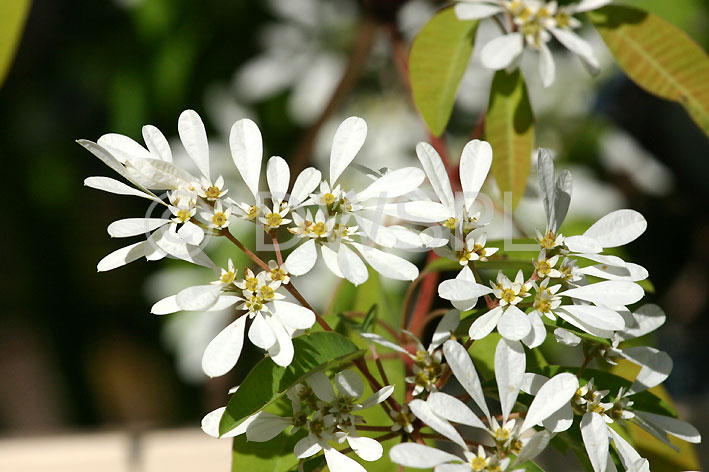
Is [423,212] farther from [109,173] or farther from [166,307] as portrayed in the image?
[109,173]

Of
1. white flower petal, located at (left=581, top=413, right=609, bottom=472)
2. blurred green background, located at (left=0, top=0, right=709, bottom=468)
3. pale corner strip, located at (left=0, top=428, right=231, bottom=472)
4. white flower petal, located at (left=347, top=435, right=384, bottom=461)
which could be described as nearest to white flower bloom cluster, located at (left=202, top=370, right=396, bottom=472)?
white flower petal, located at (left=347, top=435, right=384, bottom=461)

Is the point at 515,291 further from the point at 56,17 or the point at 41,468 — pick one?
the point at 56,17

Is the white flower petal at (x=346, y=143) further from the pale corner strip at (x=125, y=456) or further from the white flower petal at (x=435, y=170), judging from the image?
the pale corner strip at (x=125, y=456)

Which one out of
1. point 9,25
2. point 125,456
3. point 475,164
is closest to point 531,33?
point 475,164

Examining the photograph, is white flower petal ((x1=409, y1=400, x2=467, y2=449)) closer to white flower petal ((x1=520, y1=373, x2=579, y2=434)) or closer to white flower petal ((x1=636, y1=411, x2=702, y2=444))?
white flower petal ((x1=520, y1=373, x2=579, y2=434))

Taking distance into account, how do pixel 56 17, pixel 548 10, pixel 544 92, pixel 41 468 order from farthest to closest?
pixel 56 17, pixel 544 92, pixel 41 468, pixel 548 10

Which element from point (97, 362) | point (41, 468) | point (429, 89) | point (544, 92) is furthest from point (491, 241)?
point (97, 362)

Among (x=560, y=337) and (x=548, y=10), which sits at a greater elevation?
(x=548, y=10)
